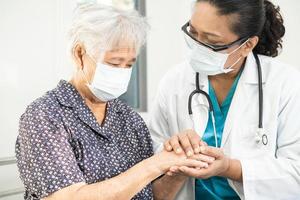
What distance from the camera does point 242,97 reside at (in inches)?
62.8

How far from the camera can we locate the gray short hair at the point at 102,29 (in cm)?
127

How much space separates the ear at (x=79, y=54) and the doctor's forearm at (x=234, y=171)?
632 millimetres

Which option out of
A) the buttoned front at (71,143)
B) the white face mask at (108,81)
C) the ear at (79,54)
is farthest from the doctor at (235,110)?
the ear at (79,54)

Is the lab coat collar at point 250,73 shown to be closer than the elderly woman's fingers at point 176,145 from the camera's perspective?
No

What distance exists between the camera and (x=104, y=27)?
1271 millimetres

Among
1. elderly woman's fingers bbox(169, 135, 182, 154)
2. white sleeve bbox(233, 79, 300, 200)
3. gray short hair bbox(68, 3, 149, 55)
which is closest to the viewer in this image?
gray short hair bbox(68, 3, 149, 55)

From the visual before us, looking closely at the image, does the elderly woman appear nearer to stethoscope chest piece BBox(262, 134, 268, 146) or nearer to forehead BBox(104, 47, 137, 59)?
forehead BBox(104, 47, 137, 59)

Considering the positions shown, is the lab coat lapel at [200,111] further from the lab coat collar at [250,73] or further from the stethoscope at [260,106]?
the lab coat collar at [250,73]

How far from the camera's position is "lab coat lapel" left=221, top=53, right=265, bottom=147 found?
5.14 feet

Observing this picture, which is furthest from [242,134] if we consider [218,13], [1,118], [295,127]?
[1,118]

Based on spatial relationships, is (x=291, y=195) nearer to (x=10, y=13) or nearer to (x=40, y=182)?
(x=40, y=182)

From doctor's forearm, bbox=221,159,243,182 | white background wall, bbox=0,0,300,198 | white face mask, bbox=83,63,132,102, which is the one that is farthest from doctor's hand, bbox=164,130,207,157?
white background wall, bbox=0,0,300,198

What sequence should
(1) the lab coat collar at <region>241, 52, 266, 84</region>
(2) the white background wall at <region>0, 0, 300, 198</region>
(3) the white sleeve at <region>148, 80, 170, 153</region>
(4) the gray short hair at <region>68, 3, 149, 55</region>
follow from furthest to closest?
(2) the white background wall at <region>0, 0, 300, 198</region> < (3) the white sleeve at <region>148, 80, 170, 153</region> < (1) the lab coat collar at <region>241, 52, 266, 84</region> < (4) the gray short hair at <region>68, 3, 149, 55</region>

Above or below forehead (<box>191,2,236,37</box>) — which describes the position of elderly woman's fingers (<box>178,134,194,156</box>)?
below
